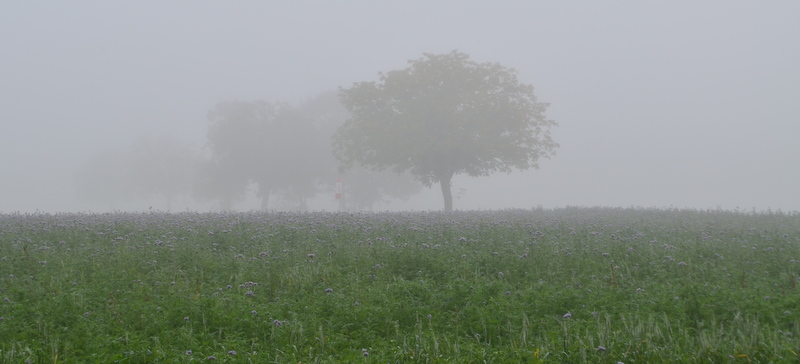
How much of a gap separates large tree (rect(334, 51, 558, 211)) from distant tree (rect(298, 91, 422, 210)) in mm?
17820

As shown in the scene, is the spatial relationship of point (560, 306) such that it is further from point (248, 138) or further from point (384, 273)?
point (248, 138)

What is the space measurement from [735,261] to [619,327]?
200 inches

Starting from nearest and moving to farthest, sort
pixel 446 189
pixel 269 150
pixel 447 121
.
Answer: pixel 447 121 < pixel 446 189 < pixel 269 150

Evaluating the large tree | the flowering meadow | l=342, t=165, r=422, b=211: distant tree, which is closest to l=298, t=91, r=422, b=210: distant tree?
l=342, t=165, r=422, b=211: distant tree

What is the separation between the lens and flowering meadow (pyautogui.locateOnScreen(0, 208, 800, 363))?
636 cm

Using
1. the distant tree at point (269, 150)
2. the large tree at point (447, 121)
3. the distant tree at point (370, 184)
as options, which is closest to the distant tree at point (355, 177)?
the distant tree at point (370, 184)

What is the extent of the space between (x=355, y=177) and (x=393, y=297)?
47.9 m

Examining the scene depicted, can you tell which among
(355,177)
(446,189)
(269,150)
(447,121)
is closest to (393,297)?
(447,121)

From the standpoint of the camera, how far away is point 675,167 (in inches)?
5167

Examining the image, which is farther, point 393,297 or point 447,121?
point 447,121

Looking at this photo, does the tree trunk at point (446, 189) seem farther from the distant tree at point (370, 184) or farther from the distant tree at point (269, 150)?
the distant tree at point (269, 150)

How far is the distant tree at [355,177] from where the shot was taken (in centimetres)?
5622

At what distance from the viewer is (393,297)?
841 cm

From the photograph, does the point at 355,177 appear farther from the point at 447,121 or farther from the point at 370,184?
the point at 447,121
